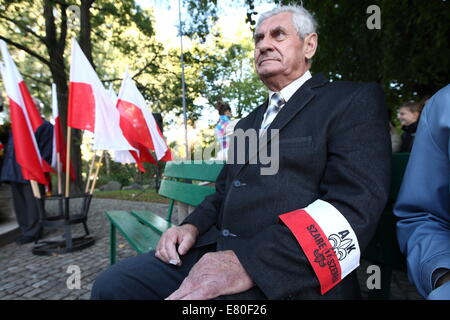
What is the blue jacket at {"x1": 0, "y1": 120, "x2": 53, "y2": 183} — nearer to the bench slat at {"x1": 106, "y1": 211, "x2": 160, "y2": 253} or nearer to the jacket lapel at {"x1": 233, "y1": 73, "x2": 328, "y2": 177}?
the bench slat at {"x1": 106, "y1": 211, "x2": 160, "y2": 253}

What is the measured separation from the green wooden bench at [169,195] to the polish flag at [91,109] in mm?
775

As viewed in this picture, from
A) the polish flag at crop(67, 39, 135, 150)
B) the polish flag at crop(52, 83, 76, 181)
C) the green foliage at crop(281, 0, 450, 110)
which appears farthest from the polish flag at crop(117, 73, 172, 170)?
the green foliage at crop(281, 0, 450, 110)

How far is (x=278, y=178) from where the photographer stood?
1.39 metres

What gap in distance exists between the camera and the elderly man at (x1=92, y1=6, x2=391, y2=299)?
1.08m

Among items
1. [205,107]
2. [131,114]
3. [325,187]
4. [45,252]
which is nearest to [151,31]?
[205,107]

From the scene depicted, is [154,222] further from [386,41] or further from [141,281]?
[386,41]

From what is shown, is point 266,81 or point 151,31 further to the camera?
point 151,31

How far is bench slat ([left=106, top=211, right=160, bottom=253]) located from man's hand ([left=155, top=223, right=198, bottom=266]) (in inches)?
20.1

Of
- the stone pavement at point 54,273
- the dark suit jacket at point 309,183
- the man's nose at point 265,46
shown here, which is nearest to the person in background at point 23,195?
the stone pavement at point 54,273

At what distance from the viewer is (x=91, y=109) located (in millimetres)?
3725

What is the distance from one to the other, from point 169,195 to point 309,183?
2213 millimetres
